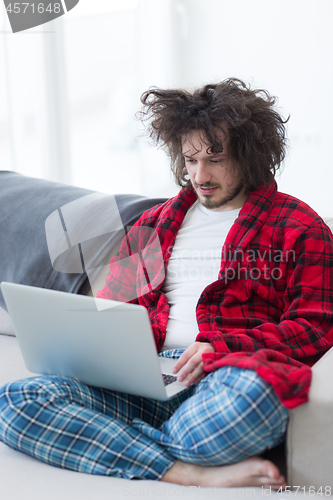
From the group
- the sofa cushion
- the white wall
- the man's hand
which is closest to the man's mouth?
the sofa cushion

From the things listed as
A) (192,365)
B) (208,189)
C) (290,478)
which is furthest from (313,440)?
(208,189)

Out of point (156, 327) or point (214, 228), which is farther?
point (214, 228)

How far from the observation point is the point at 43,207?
167 centimetres

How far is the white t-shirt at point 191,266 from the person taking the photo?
1282 mm

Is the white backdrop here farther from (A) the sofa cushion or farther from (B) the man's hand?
(B) the man's hand

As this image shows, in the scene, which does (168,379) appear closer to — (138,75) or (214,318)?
(214,318)

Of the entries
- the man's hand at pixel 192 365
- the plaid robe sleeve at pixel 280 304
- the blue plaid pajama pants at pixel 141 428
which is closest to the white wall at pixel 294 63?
the plaid robe sleeve at pixel 280 304

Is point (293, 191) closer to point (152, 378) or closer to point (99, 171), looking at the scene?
point (99, 171)

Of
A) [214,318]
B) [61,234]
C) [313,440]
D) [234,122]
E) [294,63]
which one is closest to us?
[313,440]

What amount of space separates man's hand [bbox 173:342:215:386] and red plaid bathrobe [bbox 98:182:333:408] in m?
0.02

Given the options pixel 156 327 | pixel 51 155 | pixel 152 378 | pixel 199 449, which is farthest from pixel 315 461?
pixel 51 155

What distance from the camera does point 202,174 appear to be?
1.34m

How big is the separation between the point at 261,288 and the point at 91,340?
0.44 meters

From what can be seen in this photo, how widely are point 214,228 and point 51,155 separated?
1721mm
